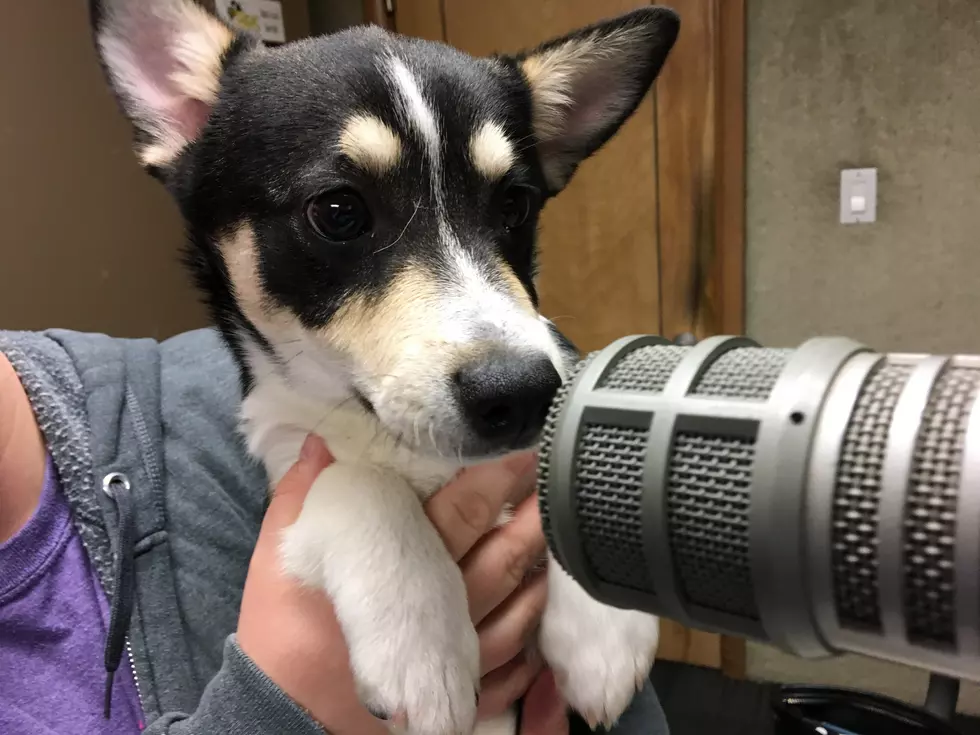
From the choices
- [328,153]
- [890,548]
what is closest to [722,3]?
[328,153]

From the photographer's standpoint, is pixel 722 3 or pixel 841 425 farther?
pixel 722 3

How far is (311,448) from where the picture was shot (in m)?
1.12

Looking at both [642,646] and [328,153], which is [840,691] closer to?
[642,646]

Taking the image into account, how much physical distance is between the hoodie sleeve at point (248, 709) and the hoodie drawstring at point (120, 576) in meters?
0.22

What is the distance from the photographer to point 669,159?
2.71m

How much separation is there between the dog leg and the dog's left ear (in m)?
0.74

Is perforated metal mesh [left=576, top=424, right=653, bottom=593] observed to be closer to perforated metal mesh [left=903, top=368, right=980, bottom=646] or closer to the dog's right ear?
perforated metal mesh [left=903, top=368, right=980, bottom=646]

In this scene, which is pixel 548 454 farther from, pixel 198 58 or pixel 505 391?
pixel 198 58

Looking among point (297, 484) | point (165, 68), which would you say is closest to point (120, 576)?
point (297, 484)

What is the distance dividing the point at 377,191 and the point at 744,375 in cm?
71

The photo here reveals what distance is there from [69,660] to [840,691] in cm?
216

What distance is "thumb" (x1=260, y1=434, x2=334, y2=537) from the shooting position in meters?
1.08

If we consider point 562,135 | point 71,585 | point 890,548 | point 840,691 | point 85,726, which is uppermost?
point 562,135

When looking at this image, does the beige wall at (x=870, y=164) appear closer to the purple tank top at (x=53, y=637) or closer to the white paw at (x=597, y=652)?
the white paw at (x=597, y=652)
